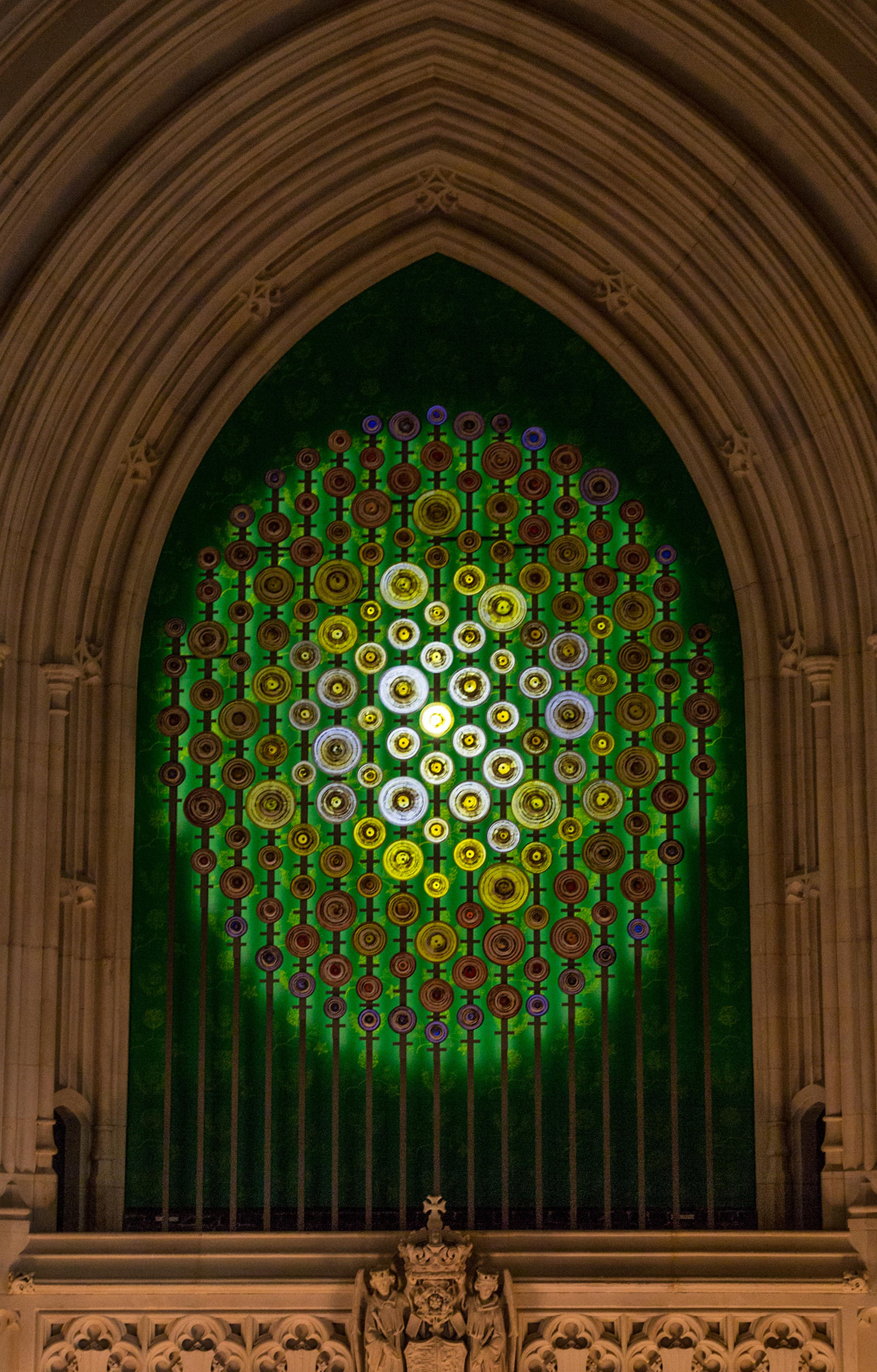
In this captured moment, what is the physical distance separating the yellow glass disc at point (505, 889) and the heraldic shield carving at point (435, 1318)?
72.9 inches

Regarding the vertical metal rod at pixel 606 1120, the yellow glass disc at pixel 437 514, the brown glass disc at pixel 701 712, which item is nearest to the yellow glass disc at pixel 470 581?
the yellow glass disc at pixel 437 514

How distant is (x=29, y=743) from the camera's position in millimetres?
10500

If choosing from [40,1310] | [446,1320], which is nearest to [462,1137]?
[446,1320]

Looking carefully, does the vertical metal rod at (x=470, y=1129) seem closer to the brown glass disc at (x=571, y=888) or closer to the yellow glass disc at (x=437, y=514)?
the brown glass disc at (x=571, y=888)

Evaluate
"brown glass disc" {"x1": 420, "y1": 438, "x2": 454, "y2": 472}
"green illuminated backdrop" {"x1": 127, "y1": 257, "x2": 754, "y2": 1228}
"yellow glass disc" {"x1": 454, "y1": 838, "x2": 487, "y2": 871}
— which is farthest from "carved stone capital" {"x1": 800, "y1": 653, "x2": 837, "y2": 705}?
"brown glass disc" {"x1": 420, "y1": 438, "x2": 454, "y2": 472}

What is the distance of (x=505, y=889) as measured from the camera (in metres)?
10.8

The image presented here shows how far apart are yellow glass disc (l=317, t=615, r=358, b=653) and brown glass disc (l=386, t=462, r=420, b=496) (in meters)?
0.80

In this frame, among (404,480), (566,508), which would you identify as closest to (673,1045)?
(566,508)

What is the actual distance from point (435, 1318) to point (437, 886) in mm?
2300

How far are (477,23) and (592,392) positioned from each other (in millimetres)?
2131

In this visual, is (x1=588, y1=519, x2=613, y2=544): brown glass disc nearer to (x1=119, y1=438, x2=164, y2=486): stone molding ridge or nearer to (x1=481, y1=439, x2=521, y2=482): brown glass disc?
(x1=481, y1=439, x2=521, y2=482): brown glass disc

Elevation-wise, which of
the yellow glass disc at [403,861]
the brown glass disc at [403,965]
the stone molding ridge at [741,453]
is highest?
the stone molding ridge at [741,453]

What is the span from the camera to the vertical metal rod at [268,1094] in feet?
34.3

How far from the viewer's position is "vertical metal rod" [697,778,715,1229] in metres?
10.4
